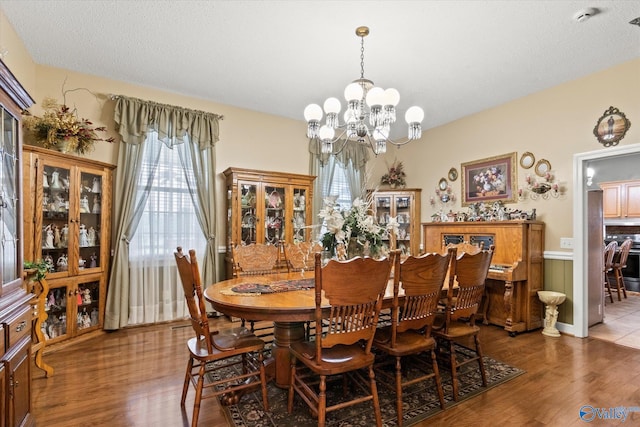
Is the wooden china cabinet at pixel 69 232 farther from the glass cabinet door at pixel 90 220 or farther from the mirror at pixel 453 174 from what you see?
the mirror at pixel 453 174

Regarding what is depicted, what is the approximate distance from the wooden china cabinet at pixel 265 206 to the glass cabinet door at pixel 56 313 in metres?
1.69

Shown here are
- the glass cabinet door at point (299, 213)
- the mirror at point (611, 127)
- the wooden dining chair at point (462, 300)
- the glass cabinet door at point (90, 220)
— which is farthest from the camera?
the glass cabinet door at point (299, 213)

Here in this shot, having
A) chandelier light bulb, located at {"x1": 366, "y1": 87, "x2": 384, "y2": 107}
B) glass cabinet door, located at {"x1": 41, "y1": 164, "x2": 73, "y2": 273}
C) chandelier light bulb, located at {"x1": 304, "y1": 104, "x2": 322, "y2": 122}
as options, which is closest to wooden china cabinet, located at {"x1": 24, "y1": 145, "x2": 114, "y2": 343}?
glass cabinet door, located at {"x1": 41, "y1": 164, "x2": 73, "y2": 273}

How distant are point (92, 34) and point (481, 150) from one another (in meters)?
4.63

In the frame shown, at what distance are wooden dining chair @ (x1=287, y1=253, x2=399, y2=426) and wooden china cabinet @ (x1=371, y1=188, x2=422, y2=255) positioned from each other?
3541mm

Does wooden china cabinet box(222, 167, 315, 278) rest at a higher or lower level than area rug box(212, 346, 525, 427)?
higher

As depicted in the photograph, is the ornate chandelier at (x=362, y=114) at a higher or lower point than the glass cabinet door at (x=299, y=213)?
higher

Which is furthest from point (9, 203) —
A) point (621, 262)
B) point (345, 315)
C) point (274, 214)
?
point (621, 262)

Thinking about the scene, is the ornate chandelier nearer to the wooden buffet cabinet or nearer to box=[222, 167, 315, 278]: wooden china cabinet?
box=[222, 167, 315, 278]: wooden china cabinet

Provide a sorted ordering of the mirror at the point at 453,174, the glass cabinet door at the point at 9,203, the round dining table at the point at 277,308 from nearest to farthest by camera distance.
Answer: the glass cabinet door at the point at 9,203
the round dining table at the point at 277,308
the mirror at the point at 453,174

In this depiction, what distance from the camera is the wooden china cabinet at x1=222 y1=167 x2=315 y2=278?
4070mm

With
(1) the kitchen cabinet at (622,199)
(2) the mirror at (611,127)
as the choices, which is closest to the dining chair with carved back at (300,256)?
(2) the mirror at (611,127)

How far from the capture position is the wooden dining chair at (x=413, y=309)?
1.93 m

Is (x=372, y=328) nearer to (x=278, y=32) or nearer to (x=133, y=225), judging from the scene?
(x=278, y=32)
